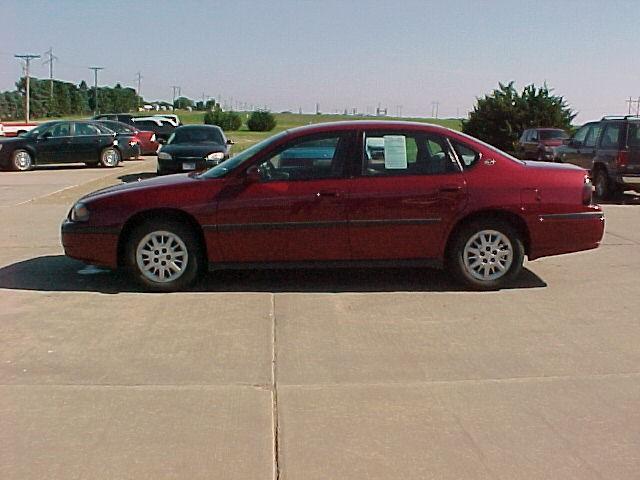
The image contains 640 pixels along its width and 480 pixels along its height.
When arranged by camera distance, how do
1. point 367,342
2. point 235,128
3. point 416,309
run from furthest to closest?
1. point 235,128
2. point 416,309
3. point 367,342

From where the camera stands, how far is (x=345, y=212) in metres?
6.55

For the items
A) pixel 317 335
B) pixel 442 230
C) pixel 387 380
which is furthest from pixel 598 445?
pixel 442 230

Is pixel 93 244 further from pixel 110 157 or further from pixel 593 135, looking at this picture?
pixel 110 157

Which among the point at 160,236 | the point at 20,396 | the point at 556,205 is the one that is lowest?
the point at 20,396

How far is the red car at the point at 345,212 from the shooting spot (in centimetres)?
655

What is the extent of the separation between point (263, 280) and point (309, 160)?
1354 mm

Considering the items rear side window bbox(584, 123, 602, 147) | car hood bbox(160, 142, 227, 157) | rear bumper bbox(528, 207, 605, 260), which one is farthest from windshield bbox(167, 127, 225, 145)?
rear bumper bbox(528, 207, 605, 260)

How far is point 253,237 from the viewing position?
259 inches

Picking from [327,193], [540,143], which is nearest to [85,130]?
[540,143]

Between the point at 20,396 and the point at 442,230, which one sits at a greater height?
the point at 442,230

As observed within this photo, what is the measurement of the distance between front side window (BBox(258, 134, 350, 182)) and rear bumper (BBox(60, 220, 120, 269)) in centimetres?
159

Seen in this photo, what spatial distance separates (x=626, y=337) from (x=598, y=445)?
194 centimetres

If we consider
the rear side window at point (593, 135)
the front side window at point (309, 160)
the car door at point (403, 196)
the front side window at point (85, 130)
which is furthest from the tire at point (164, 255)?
the front side window at point (85, 130)

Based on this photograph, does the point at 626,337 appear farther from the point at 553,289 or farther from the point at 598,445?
the point at 598,445
